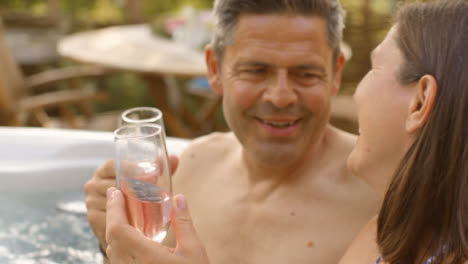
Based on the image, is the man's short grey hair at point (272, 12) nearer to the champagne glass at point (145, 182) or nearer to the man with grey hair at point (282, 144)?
the man with grey hair at point (282, 144)

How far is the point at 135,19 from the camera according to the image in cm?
611

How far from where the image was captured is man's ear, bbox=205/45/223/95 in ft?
6.14

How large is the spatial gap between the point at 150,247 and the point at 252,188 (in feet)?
2.46

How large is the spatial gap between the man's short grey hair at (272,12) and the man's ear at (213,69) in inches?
2.5

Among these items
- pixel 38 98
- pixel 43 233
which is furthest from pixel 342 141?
pixel 38 98

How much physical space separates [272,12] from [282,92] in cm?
25

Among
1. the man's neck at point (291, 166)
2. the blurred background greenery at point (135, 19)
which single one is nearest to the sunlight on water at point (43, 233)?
the man's neck at point (291, 166)

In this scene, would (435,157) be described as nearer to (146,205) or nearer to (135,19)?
(146,205)

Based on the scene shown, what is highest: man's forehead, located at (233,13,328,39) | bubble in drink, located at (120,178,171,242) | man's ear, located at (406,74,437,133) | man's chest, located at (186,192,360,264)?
A: man's forehead, located at (233,13,328,39)

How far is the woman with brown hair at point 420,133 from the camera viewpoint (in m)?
1.04

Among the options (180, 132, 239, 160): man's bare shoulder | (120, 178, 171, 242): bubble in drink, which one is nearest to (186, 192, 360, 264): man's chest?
(180, 132, 239, 160): man's bare shoulder

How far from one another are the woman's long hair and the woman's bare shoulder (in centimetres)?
17

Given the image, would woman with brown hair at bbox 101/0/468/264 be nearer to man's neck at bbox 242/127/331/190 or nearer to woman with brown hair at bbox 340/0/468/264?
woman with brown hair at bbox 340/0/468/264

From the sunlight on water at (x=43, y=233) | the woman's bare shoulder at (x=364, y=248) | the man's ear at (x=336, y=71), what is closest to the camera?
the woman's bare shoulder at (x=364, y=248)
